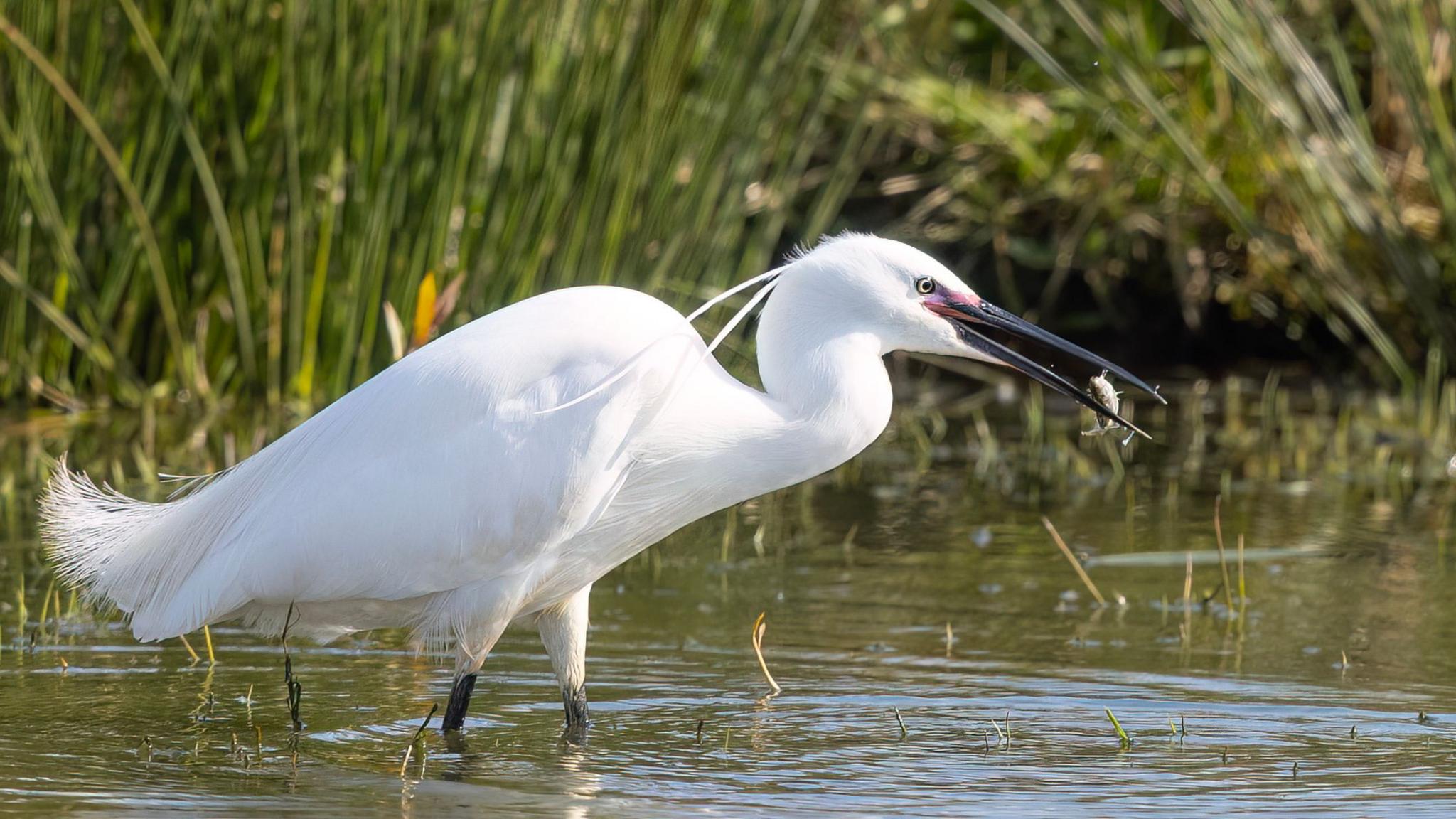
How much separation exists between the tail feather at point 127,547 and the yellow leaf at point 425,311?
117 cm

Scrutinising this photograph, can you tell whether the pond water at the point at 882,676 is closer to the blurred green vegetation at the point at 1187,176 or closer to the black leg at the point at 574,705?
the black leg at the point at 574,705

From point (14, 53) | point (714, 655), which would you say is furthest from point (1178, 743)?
point (14, 53)

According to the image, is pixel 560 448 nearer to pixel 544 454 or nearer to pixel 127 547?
pixel 544 454

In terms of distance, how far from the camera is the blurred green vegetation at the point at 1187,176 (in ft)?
29.0

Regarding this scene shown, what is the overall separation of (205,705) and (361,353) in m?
3.84

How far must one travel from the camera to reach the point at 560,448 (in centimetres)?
419

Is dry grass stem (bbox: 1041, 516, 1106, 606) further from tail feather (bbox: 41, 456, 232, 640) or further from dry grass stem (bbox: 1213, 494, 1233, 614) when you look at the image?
tail feather (bbox: 41, 456, 232, 640)

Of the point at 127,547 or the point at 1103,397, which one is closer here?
the point at 127,547

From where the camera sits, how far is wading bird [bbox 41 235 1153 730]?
421 centimetres

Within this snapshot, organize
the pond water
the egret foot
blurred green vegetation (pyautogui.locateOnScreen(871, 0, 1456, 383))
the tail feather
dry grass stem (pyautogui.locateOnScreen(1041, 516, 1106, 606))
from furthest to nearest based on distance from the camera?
blurred green vegetation (pyautogui.locateOnScreen(871, 0, 1456, 383)), dry grass stem (pyautogui.locateOnScreen(1041, 516, 1106, 606)), the tail feather, the egret foot, the pond water

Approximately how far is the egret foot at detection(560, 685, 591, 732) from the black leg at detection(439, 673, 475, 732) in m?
0.21

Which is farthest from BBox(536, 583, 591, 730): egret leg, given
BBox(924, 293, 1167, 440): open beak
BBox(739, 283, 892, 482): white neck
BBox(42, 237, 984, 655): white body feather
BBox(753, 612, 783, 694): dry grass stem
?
BBox(924, 293, 1167, 440): open beak

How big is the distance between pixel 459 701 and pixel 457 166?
359cm

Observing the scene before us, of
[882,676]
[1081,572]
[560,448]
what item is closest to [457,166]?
[1081,572]
